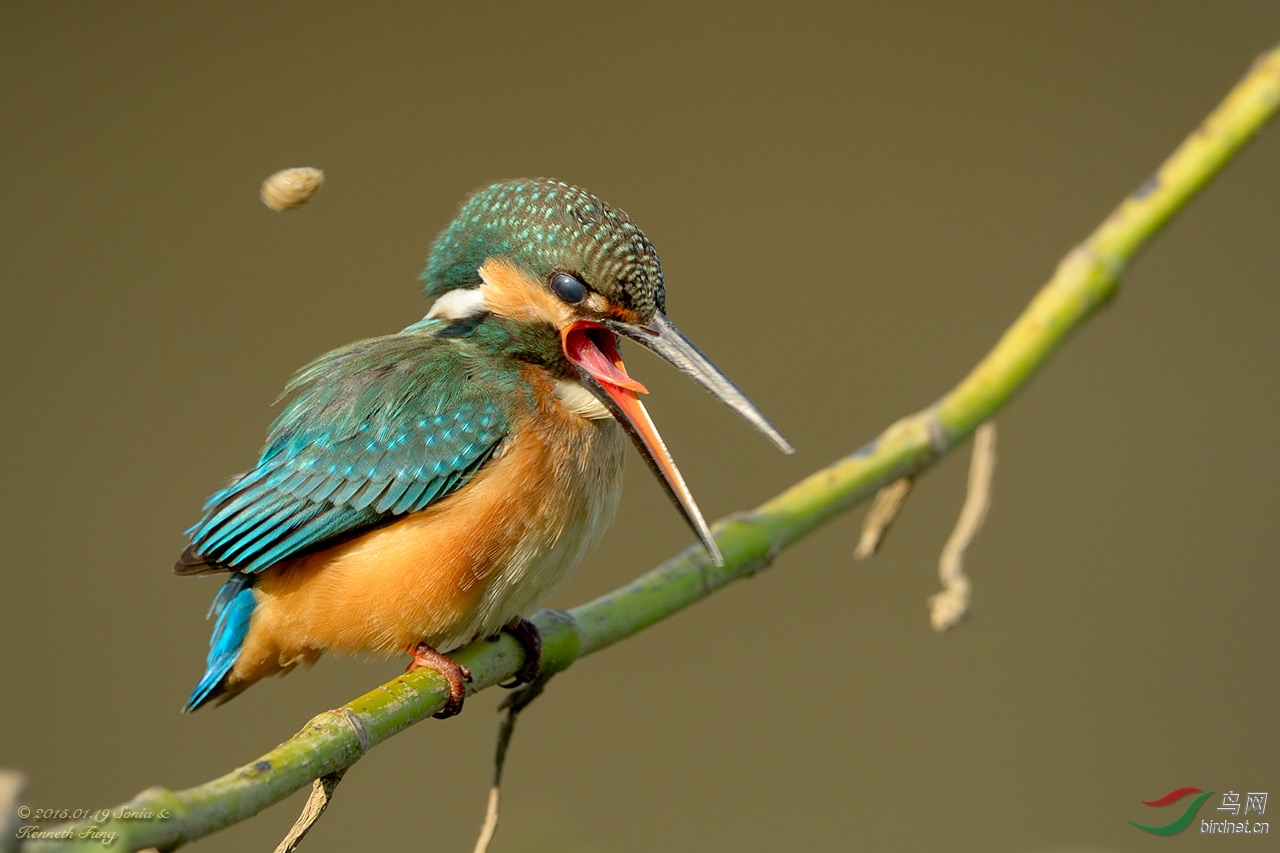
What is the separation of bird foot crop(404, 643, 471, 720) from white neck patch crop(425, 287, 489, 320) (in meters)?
0.45

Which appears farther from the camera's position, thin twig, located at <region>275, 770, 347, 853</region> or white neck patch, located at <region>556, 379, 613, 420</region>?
white neck patch, located at <region>556, 379, 613, 420</region>

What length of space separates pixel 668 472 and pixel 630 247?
0.95 ft

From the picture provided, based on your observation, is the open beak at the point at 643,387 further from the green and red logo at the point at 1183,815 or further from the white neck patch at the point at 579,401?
the green and red logo at the point at 1183,815

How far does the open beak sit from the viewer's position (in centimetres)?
144

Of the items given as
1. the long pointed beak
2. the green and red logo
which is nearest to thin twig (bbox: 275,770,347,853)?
the long pointed beak

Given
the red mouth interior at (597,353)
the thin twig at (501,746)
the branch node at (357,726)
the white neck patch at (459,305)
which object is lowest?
the thin twig at (501,746)

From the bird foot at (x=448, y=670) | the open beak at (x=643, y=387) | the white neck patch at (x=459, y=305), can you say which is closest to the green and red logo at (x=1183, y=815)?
the open beak at (x=643, y=387)

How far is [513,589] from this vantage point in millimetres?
1519

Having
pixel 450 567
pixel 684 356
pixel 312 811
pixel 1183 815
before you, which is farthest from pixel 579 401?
pixel 1183 815

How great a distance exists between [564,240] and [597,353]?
0.55 ft

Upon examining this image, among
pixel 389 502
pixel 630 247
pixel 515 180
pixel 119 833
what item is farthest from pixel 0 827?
pixel 515 180

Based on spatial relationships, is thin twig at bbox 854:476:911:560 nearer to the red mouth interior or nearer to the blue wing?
the red mouth interior

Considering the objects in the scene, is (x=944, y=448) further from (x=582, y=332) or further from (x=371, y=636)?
(x=371, y=636)

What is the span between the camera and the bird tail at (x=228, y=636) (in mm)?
1576
